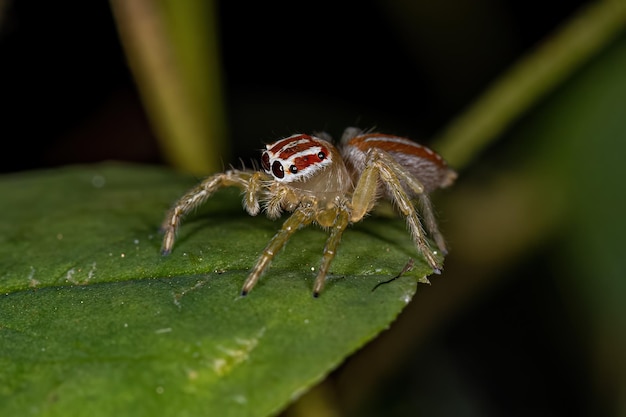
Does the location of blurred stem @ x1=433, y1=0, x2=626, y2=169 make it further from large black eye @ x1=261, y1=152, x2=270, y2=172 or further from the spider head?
large black eye @ x1=261, y1=152, x2=270, y2=172

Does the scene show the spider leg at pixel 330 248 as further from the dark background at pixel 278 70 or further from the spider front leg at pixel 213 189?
the dark background at pixel 278 70

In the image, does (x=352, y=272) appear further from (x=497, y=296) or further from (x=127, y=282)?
(x=497, y=296)

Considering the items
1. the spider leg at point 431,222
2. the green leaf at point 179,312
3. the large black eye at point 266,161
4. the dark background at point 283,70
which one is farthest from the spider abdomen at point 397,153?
the dark background at point 283,70

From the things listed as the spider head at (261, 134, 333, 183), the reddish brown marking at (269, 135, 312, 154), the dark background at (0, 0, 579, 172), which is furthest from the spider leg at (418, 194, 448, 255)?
the dark background at (0, 0, 579, 172)

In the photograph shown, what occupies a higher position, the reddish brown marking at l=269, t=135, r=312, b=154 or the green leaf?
the reddish brown marking at l=269, t=135, r=312, b=154

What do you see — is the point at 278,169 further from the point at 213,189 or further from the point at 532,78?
the point at 532,78

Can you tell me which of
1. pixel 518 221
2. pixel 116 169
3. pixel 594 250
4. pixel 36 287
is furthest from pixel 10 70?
pixel 594 250
